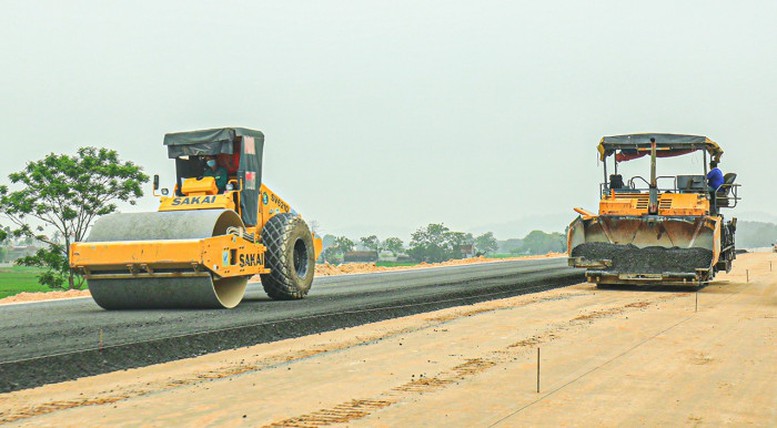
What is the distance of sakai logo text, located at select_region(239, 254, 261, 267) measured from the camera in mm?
14430

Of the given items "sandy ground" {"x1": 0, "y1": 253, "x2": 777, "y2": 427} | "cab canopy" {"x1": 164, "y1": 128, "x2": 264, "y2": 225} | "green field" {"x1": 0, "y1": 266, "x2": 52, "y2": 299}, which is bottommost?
"green field" {"x1": 0, "y1": 266, "x2": 52, "y2": 299}

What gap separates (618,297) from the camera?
17.0 metres

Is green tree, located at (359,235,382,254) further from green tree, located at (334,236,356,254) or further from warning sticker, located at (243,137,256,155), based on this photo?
warning sticker, located at (243,137,256,155)

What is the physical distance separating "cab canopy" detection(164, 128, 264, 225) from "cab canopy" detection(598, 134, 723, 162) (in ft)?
30.0

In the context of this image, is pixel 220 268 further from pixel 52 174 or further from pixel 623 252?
pixel 52 174

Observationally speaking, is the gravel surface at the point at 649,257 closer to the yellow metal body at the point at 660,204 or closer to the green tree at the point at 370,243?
the yellow metal body at the point at 660,204

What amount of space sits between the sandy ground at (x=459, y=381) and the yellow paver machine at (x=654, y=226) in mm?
5634

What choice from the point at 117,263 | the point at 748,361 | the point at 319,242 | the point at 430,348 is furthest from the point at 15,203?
the point at 748,361

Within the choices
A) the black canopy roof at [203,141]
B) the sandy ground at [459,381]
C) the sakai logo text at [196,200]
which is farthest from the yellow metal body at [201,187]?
the sandy ground at [459,381]

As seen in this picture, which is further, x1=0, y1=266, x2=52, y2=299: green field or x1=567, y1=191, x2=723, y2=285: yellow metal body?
A: x1=0, y1=266, x2=52, y2=299: green field

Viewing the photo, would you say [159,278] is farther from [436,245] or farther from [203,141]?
[436,245]

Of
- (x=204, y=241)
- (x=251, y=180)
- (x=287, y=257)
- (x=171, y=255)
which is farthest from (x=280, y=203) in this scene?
(x=171, y=255)

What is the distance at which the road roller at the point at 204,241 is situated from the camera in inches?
531

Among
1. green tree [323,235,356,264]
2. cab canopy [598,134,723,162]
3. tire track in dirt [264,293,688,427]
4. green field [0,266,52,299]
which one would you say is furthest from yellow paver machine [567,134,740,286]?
green tree [323,235,356,264]
